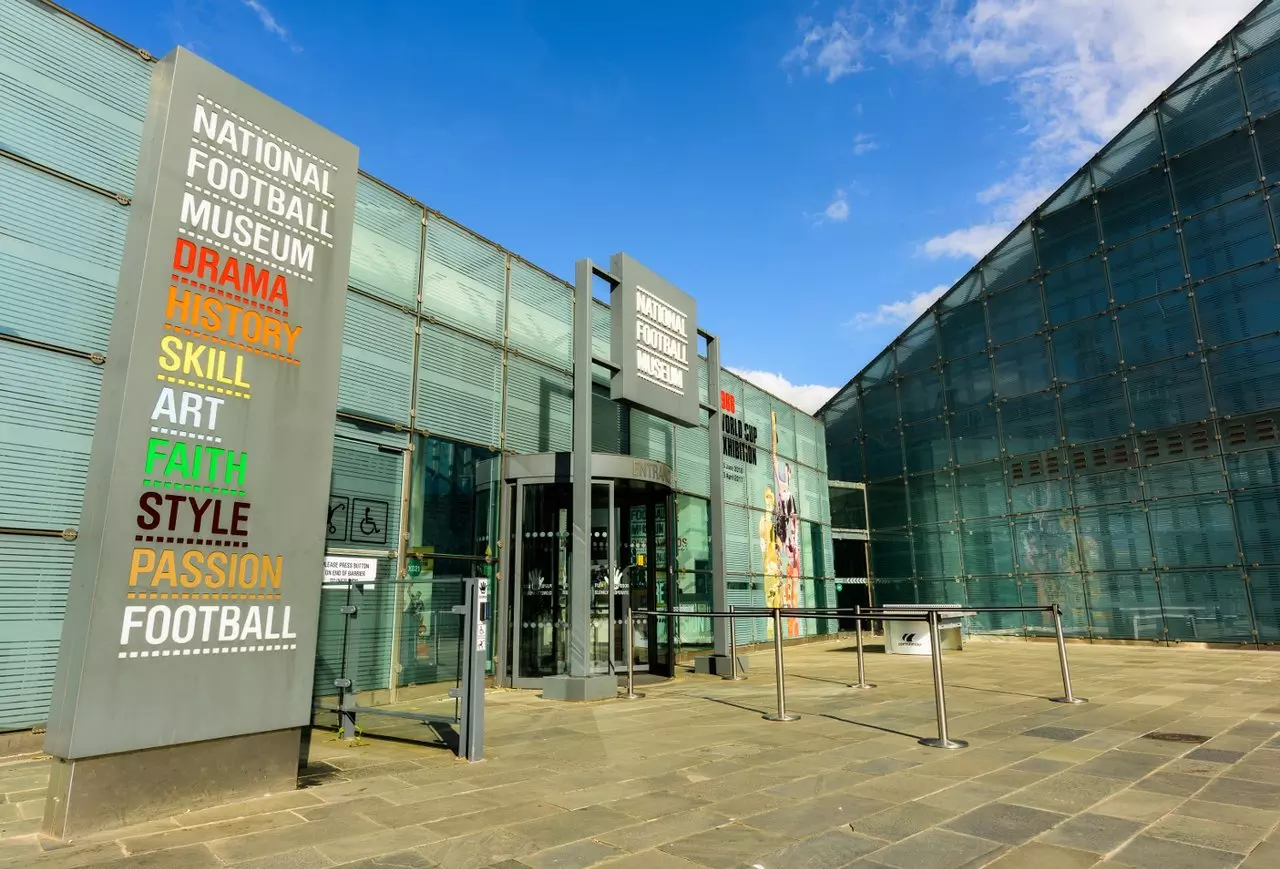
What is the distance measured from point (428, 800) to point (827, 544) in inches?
793

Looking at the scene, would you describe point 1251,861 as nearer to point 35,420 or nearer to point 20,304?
point 35,420

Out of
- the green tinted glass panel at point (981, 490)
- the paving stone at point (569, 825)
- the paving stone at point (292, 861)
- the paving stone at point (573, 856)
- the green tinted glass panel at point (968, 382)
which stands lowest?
the paving stone at point (569, 825)

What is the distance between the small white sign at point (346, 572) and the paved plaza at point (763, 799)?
5.24 ft

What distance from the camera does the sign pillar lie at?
4.31m

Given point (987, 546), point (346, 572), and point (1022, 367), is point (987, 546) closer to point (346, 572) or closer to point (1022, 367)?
point (1022, 367)

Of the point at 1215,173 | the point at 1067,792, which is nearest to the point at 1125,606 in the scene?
the point at 1215,173

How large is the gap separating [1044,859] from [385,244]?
10.6 m

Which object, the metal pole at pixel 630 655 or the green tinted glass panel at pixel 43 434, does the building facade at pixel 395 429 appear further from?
the metal pole at pixel 630 655

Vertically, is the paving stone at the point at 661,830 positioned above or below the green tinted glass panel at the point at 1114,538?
below

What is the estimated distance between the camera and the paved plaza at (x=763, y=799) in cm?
362

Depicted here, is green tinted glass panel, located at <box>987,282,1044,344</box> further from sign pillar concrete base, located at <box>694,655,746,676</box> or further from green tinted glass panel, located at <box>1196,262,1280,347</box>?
sign pillar concrete base, located at <box>694,655,746,676</box>

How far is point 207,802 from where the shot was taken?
462 centimetres

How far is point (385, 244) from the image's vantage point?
35.9 ft

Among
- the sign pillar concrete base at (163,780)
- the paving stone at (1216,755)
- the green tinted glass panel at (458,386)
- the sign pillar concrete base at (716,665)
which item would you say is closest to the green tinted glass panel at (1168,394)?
the sign pillar concrete base at (716,665)
